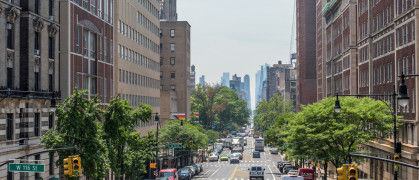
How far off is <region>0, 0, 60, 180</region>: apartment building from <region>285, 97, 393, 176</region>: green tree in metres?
25.3

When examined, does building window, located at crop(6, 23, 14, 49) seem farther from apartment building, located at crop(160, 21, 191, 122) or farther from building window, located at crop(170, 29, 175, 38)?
building window, located at crop(170, 29, 175, 38)

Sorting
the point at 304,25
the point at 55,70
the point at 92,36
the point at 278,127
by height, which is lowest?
the point at 278,127

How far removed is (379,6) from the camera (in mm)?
67625

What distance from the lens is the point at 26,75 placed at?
4525 cm

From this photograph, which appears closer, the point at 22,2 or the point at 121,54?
the point at 22,2

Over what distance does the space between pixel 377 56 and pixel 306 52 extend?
312ft

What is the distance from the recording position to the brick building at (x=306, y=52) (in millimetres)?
162625

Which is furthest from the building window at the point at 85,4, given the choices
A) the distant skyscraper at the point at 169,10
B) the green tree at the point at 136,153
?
the distant skyscraper at the point at 169,10

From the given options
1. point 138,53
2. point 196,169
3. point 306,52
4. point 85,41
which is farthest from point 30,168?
point 306,52

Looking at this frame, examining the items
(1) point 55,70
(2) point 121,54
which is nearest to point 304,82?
(2) point 121,54

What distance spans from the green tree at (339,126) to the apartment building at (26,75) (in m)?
25.3

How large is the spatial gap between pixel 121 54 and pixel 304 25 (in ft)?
310

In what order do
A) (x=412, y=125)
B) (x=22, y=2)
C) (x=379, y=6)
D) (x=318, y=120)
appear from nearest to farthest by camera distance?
(x=22, y=2) → (x=412, y=125) → (x=318, y=120) → (x=379, y=6)

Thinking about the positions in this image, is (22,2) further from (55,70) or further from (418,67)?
(418,67)
